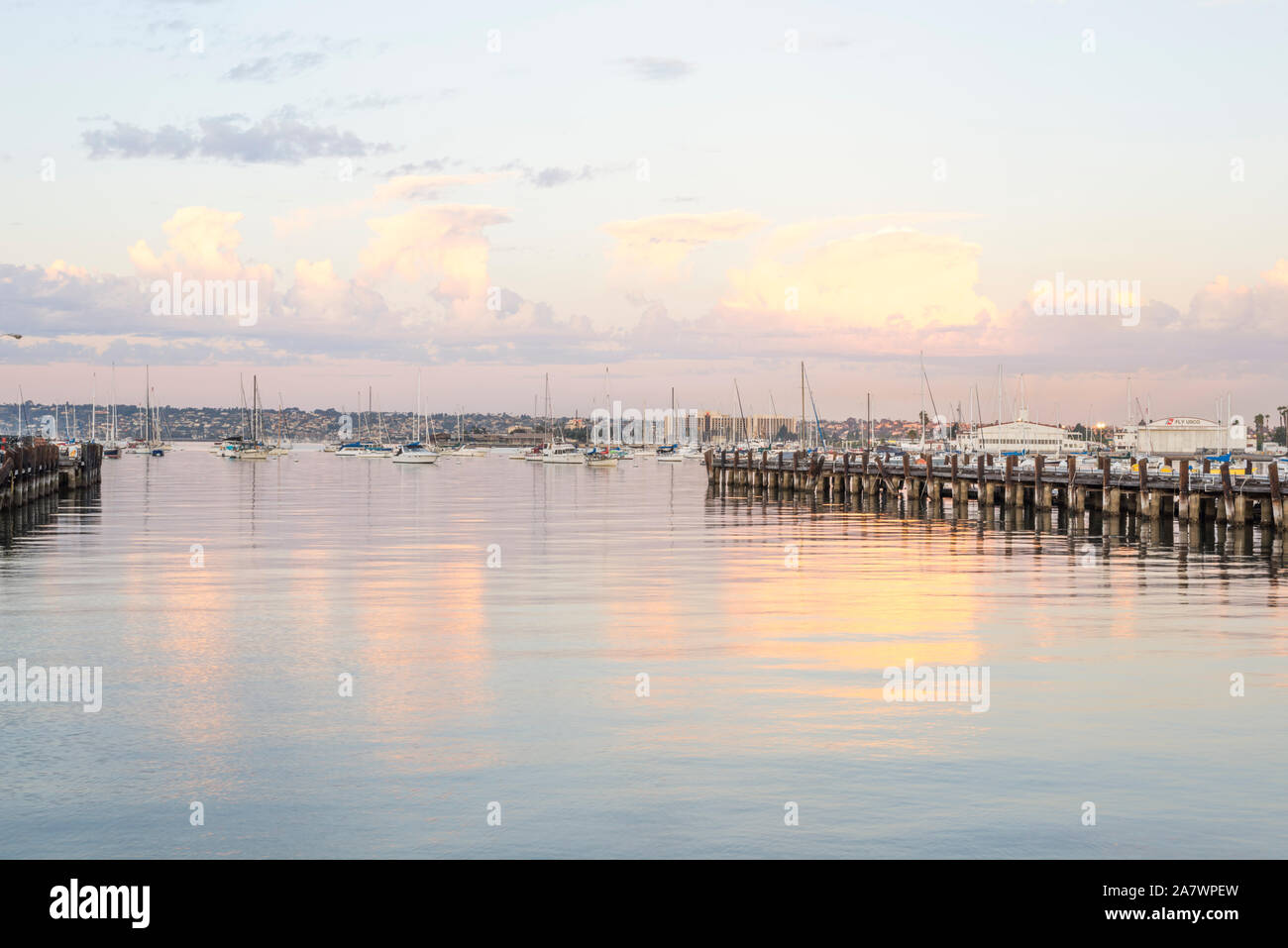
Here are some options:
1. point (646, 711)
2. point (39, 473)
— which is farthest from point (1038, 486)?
point (39, 473)

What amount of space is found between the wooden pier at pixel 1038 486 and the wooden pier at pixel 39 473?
50888 mm

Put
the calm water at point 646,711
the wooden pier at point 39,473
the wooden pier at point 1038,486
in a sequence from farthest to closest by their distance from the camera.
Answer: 1. the wooden pier at point 39,473
2. the wooden pier at point 1038,486
3. the calm water at point 646,711

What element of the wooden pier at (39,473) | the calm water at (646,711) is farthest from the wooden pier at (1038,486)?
the wooden pier at (39,473)

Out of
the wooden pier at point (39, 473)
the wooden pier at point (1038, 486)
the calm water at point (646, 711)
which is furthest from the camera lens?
the wooden pier at point (39, 473)

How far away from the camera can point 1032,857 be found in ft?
46.6

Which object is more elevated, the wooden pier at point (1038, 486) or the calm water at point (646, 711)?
the wooden pier at point (1038, 486)

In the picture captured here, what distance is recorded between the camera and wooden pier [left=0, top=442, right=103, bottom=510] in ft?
236

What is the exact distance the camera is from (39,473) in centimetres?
8388

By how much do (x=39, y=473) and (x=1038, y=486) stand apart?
198 feet

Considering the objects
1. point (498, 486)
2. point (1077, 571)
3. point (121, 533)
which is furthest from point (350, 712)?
point (498, 486)

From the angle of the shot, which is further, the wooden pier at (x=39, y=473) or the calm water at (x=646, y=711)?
the wooden pier at (x=39, y=473)

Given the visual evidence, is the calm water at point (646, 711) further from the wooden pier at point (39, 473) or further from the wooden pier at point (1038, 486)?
the wooden pier at point (39, 473)

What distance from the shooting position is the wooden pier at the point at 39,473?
236ft
